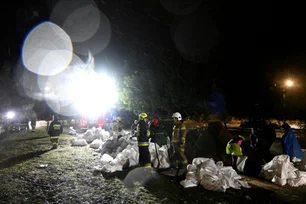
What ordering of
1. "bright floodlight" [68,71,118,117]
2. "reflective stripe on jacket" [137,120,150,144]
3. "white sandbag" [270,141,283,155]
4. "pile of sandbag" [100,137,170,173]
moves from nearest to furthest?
"pile of sandbag" [100,137,170,173] < "reflective stripe on jacket" [137,120,150,144] < "white sandbag" [270,141,283,155] < "bright floodlight" [68,71,118,117]

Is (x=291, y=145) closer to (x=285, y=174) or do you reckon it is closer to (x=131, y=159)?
(x=285, y=174)

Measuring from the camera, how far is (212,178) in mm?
5293

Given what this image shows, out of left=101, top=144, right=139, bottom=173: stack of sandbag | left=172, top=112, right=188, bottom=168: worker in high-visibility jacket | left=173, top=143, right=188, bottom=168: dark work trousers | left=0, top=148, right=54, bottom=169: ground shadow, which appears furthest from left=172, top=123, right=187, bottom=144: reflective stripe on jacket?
left=0, top=148, right=54, bottom=169: ground shadow

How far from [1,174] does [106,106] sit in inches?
455

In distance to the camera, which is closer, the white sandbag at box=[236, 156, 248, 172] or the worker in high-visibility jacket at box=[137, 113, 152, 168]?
the white sandbag at box=[236, 156, 248, 172]

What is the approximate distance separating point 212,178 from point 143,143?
2.65m

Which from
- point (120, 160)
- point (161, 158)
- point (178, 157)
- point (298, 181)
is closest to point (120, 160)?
point (120, 160)

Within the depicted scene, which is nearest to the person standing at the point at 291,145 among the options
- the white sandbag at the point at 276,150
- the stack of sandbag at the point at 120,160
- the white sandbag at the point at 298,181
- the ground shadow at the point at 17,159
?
the white sandbag at the point at 298,181

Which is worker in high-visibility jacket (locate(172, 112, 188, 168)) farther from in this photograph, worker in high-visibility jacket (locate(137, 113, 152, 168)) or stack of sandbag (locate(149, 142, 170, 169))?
worker in high-visibility jacket (locate(137, 113, 152, 168))

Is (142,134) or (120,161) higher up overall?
(142,134)

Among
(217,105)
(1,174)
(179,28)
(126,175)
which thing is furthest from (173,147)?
(1,174)

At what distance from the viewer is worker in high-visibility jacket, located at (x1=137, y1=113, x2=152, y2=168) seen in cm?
721

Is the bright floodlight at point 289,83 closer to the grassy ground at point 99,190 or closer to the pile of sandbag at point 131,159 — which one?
the grassy ground at point 99,190

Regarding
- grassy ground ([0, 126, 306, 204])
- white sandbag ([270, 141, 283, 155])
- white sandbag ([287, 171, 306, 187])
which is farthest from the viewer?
white sandbag ([270, 141, 283, 155])
